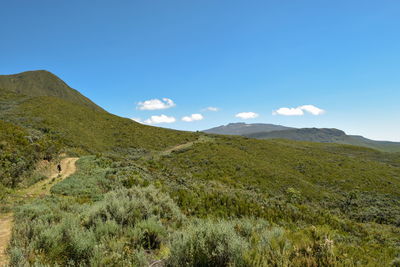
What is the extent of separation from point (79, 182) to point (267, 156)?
3397 cm

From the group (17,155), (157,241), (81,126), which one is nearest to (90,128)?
(81,126)

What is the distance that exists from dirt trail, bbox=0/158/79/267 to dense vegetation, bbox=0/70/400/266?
0.32 meters

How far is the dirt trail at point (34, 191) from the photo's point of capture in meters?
4.74

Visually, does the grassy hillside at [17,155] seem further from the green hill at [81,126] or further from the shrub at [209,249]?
the green hill at [81,126]

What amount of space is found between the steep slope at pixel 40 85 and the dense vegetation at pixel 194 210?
111m

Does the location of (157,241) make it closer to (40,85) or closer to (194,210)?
(194,210)

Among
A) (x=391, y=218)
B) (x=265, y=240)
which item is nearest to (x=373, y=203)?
(x=391, y=218)

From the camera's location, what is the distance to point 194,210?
9375mm

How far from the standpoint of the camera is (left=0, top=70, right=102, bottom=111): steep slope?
4835 inches

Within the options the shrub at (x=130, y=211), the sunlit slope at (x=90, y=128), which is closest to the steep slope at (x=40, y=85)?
the sunlit slope at (x=90, y=128)

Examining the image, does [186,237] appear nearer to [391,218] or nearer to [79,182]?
[79,182]

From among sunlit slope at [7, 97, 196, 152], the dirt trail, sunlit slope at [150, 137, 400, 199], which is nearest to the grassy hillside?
the dirt trail

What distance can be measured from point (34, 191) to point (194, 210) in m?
8.29

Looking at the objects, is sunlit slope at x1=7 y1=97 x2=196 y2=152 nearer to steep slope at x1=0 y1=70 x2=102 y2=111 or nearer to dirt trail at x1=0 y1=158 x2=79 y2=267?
dirt trail at x1=0 y1=158 x2=79 y2=267
